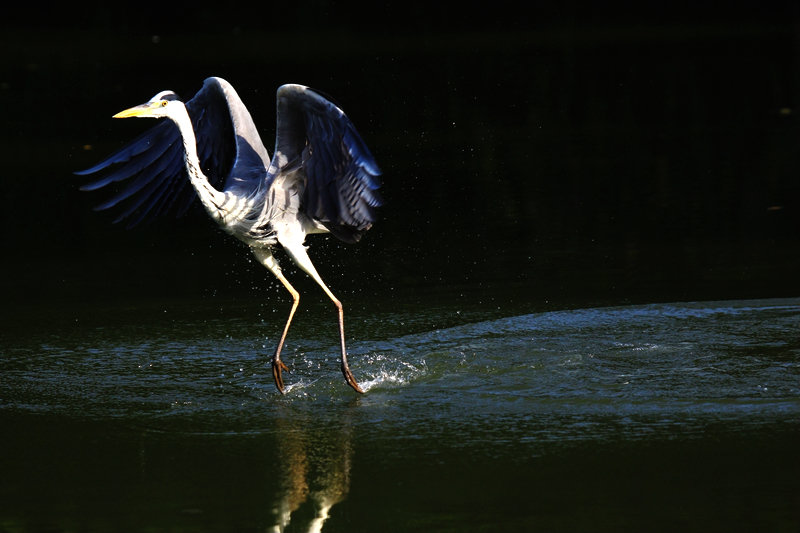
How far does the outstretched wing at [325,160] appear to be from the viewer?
6863mm

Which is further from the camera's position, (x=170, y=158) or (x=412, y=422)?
(x=170, y=158)

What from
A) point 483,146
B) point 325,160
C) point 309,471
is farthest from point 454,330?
point 483,146

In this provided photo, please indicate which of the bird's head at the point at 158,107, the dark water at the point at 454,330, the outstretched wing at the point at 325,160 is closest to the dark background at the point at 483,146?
the dark water at the point at 454,330

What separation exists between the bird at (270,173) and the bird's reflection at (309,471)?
2.37ft

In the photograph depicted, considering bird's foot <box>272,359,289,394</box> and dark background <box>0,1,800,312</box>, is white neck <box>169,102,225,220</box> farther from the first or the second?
dark background <box>0,1,800,312</box>

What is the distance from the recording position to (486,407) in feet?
20.9

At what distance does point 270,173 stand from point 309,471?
228 centimetres

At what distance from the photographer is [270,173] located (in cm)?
741

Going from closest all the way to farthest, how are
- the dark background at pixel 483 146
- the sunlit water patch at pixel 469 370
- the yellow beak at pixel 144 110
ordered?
the sunlit water patch at pixel 469 370, the yellow beak at pixel 144 110, the dark background at pixel 483 146

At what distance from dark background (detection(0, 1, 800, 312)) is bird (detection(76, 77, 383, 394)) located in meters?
0.48

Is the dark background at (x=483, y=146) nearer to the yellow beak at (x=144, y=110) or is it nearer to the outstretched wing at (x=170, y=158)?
the outstretched wing at (x=170, y=158)

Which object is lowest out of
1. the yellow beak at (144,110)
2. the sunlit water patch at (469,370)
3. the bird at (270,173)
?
the sunlit water patch at (469,370)

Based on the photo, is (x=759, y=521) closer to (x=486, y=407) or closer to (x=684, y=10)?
(x=486, y=407)

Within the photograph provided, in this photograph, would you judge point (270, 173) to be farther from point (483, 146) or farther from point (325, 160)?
point (483, 146)
